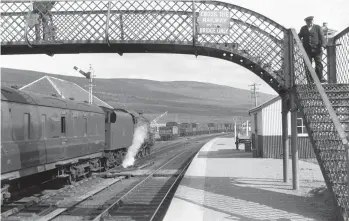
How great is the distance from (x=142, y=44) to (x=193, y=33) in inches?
61.7

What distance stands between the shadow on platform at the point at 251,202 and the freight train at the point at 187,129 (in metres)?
47.9

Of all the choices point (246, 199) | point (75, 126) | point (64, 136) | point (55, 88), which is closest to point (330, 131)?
point (246, 199)

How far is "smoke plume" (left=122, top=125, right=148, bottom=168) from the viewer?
2540cm

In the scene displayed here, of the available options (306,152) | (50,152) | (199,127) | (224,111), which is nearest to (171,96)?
(224,111)

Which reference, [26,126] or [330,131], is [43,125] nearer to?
[26,126]

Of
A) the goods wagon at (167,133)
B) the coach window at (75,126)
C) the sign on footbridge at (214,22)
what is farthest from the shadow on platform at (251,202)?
the goods wagon at (167,133)

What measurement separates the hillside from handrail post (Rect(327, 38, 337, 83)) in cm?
9634

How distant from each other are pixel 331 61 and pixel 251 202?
4.72 metres

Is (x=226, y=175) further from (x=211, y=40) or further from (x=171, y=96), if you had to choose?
(x=171, y=96)

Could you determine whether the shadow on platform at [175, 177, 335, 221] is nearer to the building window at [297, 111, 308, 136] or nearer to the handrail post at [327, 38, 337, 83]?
the handrail post at [327, 38, 337, 83]

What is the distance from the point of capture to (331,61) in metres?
11.6

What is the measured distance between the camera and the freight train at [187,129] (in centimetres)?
6125

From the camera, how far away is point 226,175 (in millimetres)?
15523

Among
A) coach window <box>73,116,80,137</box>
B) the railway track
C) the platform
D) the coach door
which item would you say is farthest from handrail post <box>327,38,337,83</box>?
coach window <box>73,116,80,137</box>
